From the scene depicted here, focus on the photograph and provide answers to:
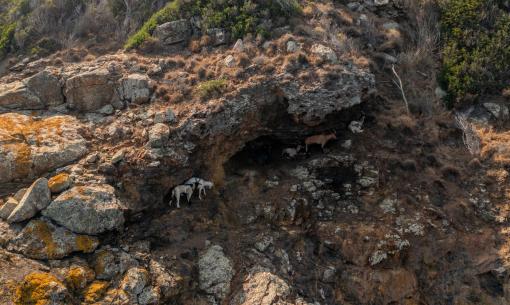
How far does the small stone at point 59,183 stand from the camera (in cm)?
1119

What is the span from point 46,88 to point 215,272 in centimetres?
818

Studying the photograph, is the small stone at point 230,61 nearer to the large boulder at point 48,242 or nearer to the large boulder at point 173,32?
the large boulder at point 173,32

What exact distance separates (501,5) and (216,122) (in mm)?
14660

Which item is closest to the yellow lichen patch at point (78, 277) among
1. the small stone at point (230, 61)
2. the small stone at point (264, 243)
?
the small stone at point (264, 243)

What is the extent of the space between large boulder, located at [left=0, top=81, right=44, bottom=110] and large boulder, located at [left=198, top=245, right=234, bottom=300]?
287 inches

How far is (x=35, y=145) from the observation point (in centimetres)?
1210

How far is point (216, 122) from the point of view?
13352 mm

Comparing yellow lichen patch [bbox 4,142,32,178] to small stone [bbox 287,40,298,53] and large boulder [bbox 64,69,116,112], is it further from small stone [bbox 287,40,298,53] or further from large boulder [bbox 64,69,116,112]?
small stone [bbox 287,40,298,53]

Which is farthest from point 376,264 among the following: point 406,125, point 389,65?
point 389,65

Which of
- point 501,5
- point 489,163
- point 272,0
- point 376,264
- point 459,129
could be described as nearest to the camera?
point 376,264

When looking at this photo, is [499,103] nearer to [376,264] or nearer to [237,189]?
[376,264]

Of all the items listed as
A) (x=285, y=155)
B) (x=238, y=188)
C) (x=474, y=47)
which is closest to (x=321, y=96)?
(x=285, y=155)

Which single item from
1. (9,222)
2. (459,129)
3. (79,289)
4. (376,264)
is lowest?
(376,264)

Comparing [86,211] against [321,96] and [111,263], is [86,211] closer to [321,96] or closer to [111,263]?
[111,263]
